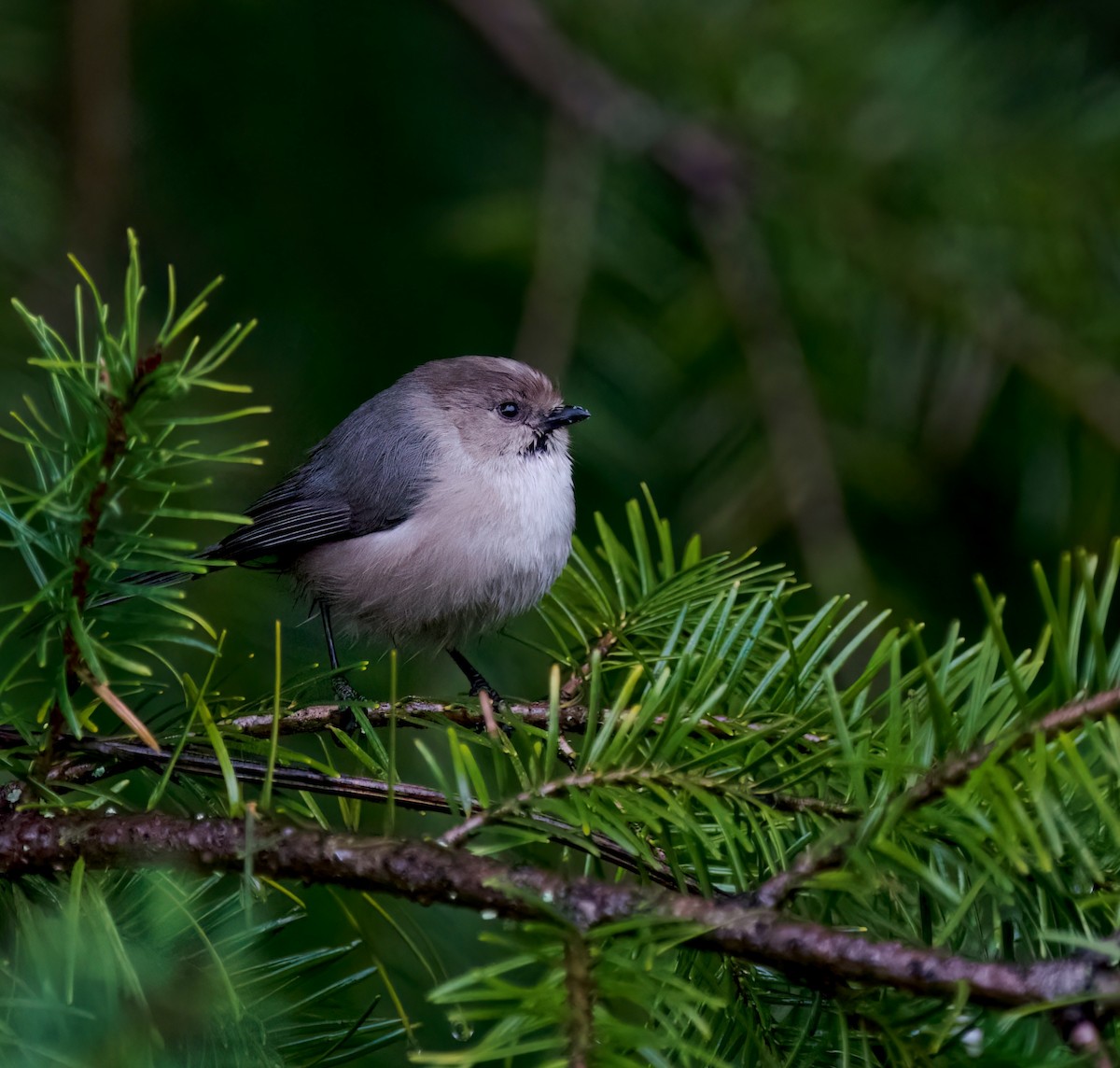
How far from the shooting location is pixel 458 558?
2.36 meters

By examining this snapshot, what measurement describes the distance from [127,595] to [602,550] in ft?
2.79

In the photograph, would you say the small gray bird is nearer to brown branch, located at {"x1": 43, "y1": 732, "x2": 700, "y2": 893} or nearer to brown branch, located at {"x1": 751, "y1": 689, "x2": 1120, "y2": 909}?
brown branch, located at {"x1": 43, "y1": 732, "x2": 700, "y2": 893}

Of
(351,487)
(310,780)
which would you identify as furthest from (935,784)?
(351,487)

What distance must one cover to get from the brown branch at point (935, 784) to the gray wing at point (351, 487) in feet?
5.44

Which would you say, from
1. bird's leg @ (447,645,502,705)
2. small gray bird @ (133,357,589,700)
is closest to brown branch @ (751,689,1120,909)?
small gray bird @ (133,357,589,700)

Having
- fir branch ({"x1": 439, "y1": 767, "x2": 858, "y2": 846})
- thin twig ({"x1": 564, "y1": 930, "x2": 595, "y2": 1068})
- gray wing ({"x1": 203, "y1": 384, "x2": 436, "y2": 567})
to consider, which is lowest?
gray wing ({"x1": 203, "y1": 384, "x2": 436, "y2": 567})

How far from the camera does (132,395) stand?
1.09 meters

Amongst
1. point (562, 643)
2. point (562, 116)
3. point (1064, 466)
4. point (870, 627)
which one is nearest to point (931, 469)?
point (1064, 466)

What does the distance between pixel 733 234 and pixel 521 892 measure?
197 centimetres

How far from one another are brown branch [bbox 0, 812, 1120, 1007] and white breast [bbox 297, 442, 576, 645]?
1.18 meters

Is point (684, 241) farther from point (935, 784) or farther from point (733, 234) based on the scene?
point (935, 784)

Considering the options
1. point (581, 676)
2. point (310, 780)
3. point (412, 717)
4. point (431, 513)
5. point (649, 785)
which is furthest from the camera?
point (431, 513)

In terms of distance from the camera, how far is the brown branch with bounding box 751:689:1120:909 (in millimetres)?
954

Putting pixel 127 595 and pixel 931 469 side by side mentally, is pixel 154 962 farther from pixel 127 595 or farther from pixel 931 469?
pixel 931 469
